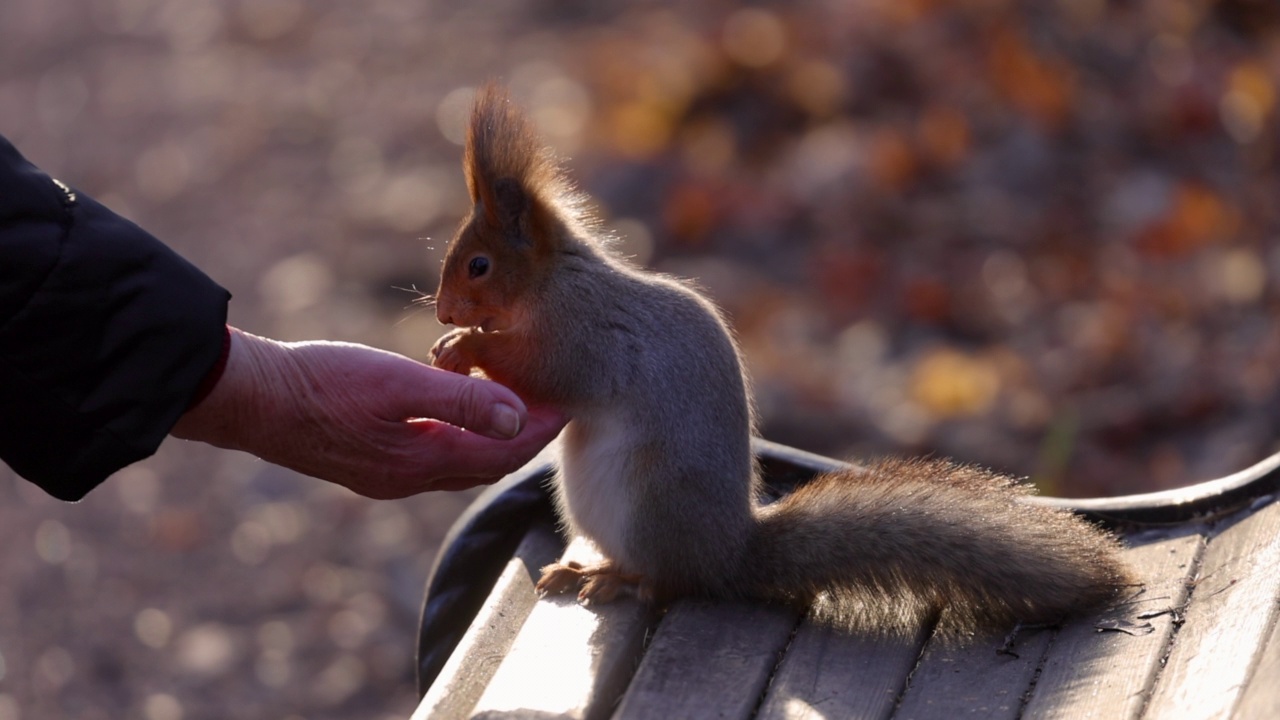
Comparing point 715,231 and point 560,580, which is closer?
point 560,580

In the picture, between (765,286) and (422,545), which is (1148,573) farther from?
(765,286)

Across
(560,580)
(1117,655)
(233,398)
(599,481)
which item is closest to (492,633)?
(560,580)

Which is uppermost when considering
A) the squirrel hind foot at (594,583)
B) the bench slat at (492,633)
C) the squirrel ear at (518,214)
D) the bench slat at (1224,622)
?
the squirrel ear at (518,214)

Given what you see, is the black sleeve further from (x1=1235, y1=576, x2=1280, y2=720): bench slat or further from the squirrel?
(x1=1235, y1=576, x2=1280, y2=720): bench slat

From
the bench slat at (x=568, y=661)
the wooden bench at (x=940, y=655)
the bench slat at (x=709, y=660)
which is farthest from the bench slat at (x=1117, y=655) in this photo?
the bench slat at (x=568, y=661)

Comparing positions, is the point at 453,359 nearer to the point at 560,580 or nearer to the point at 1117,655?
the point at 560,580

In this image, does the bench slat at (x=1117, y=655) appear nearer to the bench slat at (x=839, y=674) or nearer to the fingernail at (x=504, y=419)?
the bench slat at (x=839, y=674)

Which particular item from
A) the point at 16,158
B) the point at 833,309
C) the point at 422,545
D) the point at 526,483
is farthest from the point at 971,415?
the point at 16,158
